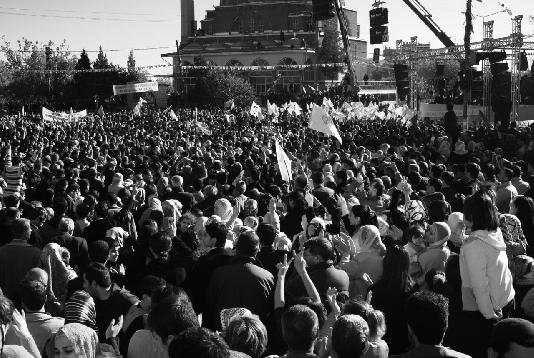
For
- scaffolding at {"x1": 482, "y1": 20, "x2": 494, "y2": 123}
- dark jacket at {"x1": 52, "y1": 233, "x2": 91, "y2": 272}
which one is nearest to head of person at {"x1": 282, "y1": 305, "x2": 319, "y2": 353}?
dark jacket at {"x1": 52, "y1": 233, "x2": 91, "y2": 272}

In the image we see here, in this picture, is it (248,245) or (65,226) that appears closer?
(248,245)

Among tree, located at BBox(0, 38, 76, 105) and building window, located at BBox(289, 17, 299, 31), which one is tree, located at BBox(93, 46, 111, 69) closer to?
tree, located at BBox(0, 38, 76, 105)

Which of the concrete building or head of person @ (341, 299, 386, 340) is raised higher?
the concrete building

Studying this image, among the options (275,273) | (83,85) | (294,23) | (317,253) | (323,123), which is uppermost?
(294,23)

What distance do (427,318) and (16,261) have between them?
4.27 metres

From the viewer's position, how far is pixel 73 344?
13.9 feet

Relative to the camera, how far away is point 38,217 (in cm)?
950

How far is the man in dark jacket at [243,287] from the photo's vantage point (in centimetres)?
612

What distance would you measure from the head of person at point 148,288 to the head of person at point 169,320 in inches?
36.5

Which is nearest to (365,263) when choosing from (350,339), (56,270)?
(350,339)

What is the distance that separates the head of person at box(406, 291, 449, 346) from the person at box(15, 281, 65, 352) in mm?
2305

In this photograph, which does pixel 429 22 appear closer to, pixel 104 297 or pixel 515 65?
pixel 515 65

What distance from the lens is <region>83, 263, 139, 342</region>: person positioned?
5.75m

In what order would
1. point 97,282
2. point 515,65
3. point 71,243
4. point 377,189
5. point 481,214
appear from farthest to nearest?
point 515,65, point 377,189, point 71,243, point 97,282, point 481,214
